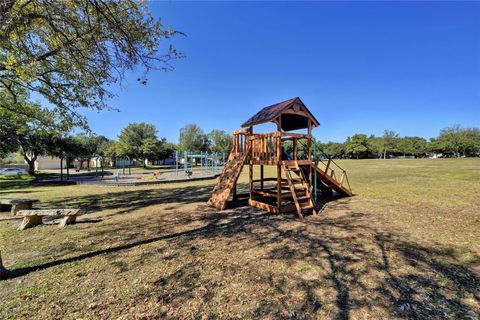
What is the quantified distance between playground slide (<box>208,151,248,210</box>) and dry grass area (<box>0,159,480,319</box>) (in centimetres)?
150

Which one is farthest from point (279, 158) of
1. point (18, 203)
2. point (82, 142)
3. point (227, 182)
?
point (82, 142)

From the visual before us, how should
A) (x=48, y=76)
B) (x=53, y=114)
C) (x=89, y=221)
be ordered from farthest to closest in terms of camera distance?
(x=53, y=114), (x=48, y=76), (x=89, y=221)

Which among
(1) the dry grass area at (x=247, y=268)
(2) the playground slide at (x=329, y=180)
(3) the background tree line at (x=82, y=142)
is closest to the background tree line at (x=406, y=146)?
(3) the background tree line at (x=82, y=142)

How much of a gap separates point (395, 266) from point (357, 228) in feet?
7.06

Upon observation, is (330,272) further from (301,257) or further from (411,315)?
(411,315)

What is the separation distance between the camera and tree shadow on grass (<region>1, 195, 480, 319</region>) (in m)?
2.96

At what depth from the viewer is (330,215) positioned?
766cm

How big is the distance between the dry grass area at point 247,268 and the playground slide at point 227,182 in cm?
150

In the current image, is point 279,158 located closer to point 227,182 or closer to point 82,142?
point 227,182

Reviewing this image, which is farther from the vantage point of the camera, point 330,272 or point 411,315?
point 330,272

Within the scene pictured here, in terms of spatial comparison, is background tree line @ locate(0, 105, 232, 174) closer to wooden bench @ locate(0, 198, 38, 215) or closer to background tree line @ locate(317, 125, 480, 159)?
wooden bench @ locate(0, 198, 38, 215)

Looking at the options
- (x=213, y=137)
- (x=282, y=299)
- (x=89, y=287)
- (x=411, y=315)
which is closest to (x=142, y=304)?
(x=89, y=287)

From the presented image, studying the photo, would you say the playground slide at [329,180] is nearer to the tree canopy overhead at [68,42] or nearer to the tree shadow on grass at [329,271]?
the tree shadow on grass at [329,271]

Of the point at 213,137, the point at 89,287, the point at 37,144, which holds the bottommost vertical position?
the point at 89,287
